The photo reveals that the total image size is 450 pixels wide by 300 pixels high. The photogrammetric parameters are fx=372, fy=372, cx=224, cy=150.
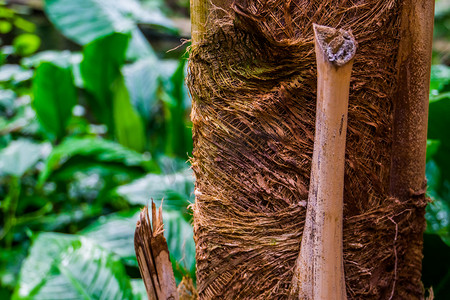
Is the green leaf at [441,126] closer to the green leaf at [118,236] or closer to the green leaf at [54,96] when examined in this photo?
the green leaf at [118,236]

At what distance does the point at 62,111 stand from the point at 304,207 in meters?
1.58

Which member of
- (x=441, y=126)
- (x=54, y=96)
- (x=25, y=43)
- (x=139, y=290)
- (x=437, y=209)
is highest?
(x=25, y=43)

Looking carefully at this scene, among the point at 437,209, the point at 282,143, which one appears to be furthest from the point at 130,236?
the point at 437,209

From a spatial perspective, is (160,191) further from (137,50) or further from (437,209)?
(137,50)

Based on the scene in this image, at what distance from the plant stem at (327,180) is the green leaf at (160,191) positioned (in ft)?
2.36

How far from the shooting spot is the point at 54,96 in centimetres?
171

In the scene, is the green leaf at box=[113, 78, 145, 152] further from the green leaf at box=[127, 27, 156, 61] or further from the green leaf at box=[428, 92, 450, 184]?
the green leaf at box=[428, 92, 450, 184]

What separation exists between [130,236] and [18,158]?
0.80 m

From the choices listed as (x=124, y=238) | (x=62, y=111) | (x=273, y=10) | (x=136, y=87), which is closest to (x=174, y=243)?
(x=124, y=238)

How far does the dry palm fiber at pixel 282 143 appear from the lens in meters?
0.47

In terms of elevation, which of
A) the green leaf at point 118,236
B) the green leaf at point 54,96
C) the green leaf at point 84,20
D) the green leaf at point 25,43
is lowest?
the green leaf at point 118,236

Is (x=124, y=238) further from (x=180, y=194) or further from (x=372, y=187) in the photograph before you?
(x=372, y=187)

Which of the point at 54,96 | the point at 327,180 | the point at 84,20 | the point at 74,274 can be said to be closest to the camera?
the point at 327,180

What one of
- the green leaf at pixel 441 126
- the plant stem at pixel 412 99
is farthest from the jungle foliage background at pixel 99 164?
the plant stem at pixel 412 99
